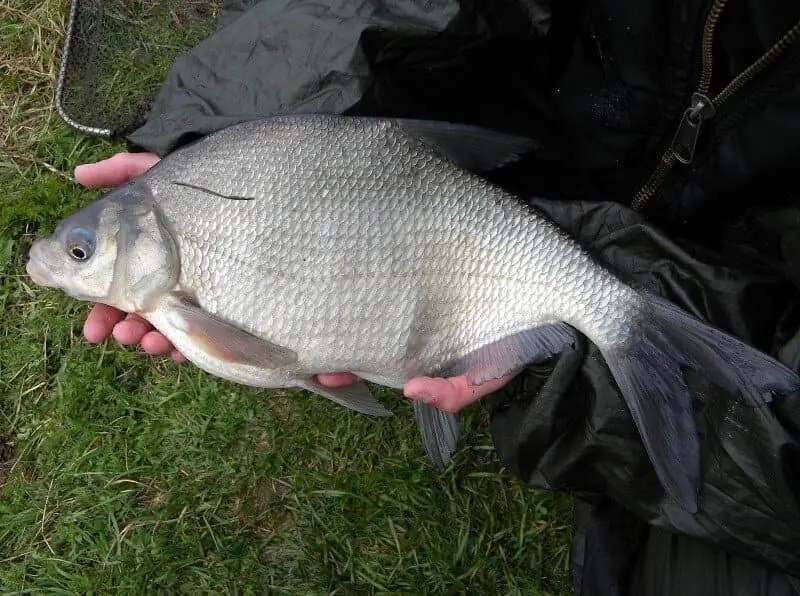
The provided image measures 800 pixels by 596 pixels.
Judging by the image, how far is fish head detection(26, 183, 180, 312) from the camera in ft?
4.95

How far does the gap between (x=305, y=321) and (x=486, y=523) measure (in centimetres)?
100

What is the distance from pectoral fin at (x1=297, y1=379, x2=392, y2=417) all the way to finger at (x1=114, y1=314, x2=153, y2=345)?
0.42 m

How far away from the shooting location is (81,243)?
1.52m

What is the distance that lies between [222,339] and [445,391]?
511mm

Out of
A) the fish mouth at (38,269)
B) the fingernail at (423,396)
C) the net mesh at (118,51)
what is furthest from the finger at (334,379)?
the net mesh at (118,51)

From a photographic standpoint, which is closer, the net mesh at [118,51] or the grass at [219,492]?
the grass at [219,492]

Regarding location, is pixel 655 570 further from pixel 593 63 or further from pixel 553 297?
pixel 593 63

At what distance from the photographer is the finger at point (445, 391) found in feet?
4.73

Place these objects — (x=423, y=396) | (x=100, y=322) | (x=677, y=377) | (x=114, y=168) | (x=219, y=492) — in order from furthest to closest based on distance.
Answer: (x=219, y=492) → (x=114, y=168) → (x=100, y=322) → (x=423, y=396) → (x=677, y=377)

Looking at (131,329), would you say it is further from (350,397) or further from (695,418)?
(695,418)

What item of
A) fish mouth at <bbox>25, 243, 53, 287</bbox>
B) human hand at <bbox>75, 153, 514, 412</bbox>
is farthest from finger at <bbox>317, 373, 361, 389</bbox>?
fish mouth at <bbox>25, 243, 53, 287</bbox>

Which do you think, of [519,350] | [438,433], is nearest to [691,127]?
[519,350]

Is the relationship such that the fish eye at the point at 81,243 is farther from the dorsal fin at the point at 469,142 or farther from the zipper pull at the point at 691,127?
the zipper pull at the point at 691,127

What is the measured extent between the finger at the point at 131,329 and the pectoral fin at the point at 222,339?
0.56 feet
